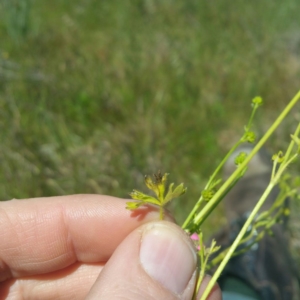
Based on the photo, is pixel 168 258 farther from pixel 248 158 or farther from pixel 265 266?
pixel 265 266

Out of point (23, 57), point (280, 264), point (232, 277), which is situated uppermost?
point (23, 57)

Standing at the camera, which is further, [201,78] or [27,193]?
[201,78]

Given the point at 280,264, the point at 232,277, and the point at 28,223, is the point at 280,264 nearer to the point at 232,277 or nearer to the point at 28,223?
the point at 232,277

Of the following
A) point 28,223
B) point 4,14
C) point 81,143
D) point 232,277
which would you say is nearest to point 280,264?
point 232,277

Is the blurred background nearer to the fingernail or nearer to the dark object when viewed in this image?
the dark object

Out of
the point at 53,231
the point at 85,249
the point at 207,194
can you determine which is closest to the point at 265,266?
the point at 85,249

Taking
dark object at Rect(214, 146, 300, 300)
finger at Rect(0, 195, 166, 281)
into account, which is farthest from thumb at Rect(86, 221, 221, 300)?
dark object at Rect(214, 146, 300, 300)

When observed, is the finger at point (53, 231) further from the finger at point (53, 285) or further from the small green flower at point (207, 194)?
the small green flower at point (207, 194)

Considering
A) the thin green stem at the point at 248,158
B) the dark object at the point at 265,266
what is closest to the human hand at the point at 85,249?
the thin green stem at the point at 248,158
